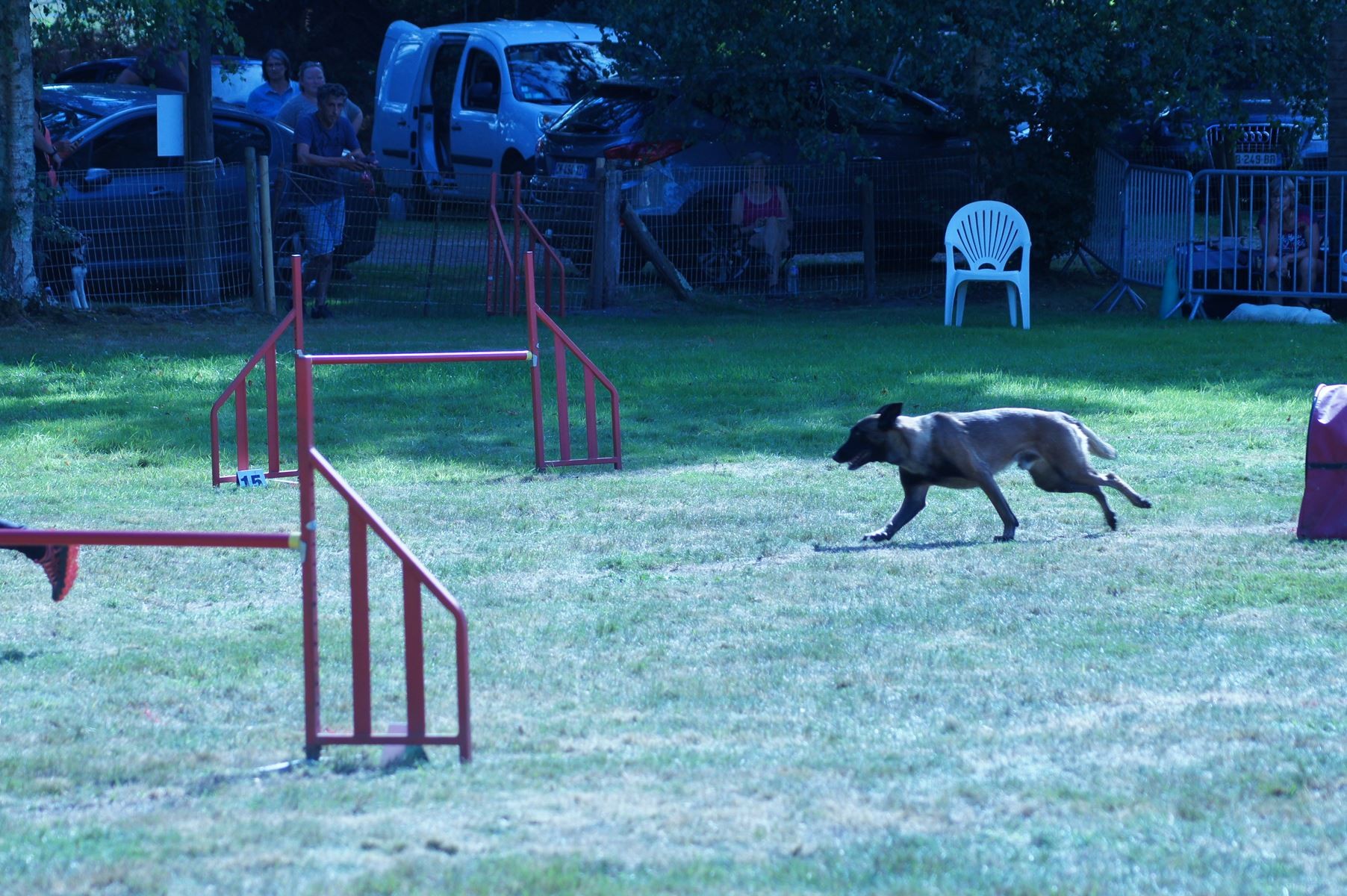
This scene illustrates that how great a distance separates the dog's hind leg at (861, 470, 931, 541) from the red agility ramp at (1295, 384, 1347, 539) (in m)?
1.69

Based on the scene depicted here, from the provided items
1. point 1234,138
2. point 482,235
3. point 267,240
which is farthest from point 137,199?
point 1234,138

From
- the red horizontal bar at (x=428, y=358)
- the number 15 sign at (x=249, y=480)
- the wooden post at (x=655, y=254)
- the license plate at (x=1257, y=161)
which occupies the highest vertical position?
the license plate at (x=1257, y=161)

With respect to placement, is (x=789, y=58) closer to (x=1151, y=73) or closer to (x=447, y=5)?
(x=1151, y=73)

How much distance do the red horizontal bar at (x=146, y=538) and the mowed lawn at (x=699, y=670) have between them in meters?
0.62

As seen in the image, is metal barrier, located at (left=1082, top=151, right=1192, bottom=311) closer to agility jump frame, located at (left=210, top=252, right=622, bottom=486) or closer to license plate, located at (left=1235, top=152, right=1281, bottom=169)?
license plate, located at (left=1235, top=152, right=1281, bottom=169)

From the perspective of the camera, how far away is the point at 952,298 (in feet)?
53.0

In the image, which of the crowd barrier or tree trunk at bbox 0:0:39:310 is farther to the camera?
the crowd barrier

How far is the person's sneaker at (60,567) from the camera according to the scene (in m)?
6.35

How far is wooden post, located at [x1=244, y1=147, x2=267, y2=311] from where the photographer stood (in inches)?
620

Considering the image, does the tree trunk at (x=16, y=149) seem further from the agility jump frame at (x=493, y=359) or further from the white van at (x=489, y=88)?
the agility jump frame at (x=493, y=359)

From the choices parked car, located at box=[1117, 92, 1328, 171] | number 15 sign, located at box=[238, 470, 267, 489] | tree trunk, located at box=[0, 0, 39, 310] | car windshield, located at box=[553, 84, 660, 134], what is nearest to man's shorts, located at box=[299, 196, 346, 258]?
tree trunk, located at box=[0, 0, 39, 310]

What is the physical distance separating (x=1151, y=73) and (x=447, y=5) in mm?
18527

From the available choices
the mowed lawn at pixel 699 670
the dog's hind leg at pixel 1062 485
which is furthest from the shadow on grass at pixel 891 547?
the dog's hind leg at pixel 1062 485

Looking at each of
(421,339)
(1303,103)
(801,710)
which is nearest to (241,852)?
(801,710)
